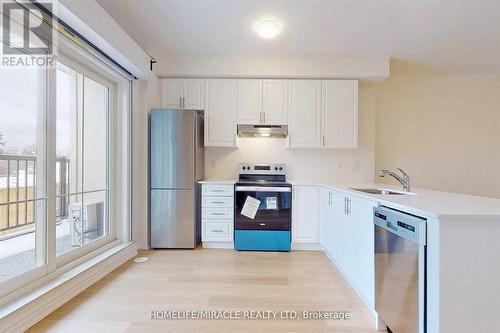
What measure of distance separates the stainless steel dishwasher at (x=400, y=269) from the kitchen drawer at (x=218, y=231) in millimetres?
1860

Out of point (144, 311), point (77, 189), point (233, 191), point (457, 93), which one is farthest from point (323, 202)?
point (457, 93)

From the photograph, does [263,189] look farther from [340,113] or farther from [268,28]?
[268,28]

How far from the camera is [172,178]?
298 centimetres

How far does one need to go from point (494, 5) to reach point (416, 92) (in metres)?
1.59

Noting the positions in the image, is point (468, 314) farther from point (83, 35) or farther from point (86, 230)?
point (83, 35)

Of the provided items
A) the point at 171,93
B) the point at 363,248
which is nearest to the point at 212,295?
the point at 363,248

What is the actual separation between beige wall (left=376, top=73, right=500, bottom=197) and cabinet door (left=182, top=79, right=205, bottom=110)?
8.95 feet

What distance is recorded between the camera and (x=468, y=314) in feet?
3.51

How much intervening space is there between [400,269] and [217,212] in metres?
2.18

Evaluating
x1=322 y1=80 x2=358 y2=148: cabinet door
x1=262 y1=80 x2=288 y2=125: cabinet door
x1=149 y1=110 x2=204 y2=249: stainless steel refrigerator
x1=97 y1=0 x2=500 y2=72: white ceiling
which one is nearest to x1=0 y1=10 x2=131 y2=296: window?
x1=149 y1=110 x2=204 y2=249: stainless steel refrigerator

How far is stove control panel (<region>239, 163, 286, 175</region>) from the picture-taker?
350cm

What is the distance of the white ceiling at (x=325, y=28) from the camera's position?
221 cm

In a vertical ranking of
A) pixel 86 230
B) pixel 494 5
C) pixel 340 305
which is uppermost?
pixel 494 5

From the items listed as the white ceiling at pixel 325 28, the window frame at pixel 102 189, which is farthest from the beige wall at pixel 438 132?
the window frame at pixel 102 189
